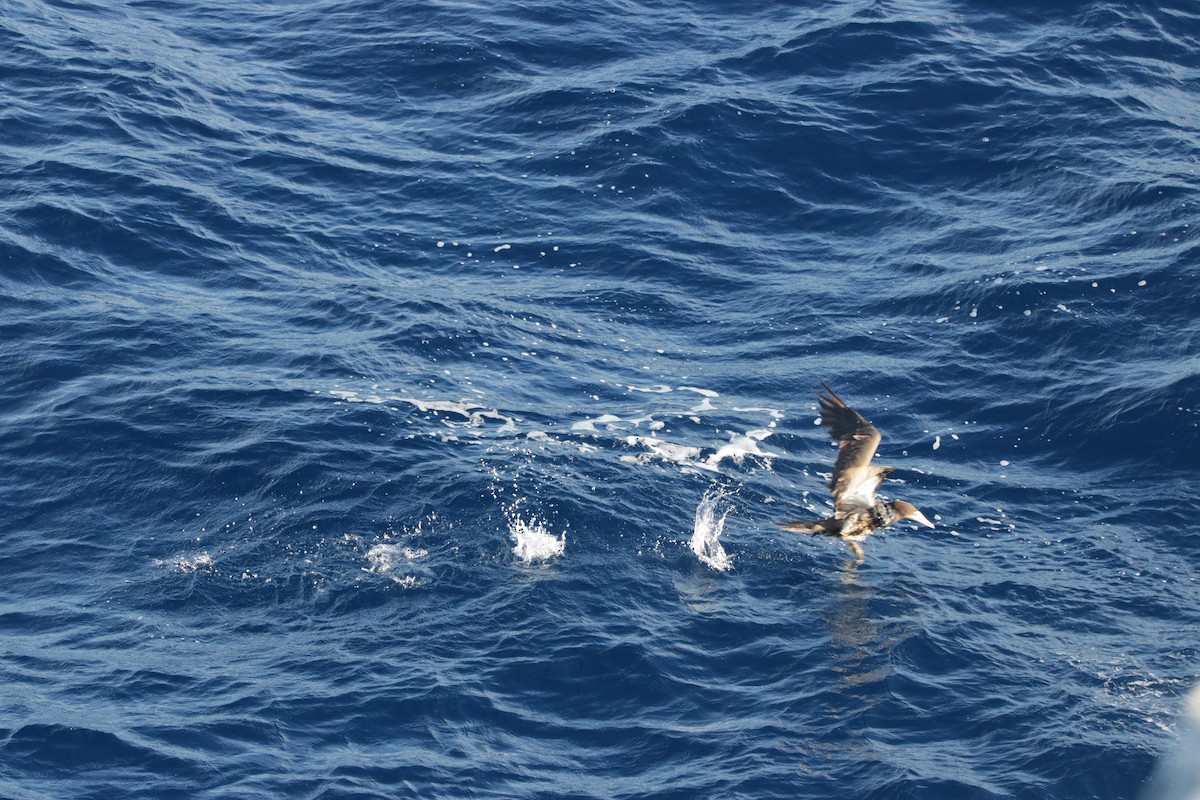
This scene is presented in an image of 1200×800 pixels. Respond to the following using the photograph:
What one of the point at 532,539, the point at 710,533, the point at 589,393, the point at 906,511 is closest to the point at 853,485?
the point at 906,511

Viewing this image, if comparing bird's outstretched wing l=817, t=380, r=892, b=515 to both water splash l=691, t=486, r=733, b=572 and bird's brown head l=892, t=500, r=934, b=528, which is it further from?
water splash l=691, t=486, r=733, b=572

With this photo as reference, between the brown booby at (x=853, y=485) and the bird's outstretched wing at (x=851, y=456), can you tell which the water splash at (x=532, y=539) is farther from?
the bird's outstretched wing at (x=851, y=456)

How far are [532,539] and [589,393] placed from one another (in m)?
7.06

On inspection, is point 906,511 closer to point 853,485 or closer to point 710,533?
point 853,485

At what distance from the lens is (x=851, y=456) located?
100.0 feet

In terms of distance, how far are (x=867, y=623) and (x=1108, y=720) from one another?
16.7 ft

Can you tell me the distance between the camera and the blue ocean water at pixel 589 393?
28.8 m

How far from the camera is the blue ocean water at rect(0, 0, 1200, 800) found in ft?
94.4

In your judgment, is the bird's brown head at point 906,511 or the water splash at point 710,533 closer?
the bird's brown head at point 906,511

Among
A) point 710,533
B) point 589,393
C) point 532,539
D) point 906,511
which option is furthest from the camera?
point 589,393

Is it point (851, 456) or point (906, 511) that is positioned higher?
point (851, 456)

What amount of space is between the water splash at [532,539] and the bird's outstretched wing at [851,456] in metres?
6.22

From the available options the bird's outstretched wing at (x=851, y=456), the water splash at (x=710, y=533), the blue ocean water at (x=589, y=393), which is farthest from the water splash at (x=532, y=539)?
the bird's outstretched wing at (x=851, y=456)

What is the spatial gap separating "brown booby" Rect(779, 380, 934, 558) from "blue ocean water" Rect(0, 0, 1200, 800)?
176 centimetres
